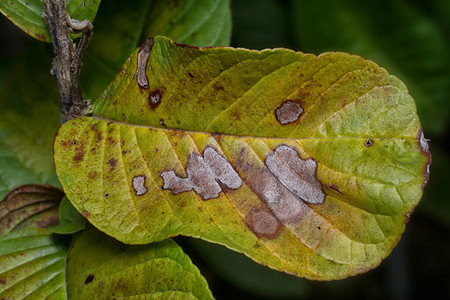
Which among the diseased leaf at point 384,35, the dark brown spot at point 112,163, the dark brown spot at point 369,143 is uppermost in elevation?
the diseased leaf at point 384,35

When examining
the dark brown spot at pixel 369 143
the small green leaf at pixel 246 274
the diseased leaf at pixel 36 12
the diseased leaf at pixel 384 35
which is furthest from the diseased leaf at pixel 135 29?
the small green leaf at pixel 246 274

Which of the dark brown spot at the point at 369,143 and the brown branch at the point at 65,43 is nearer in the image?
the dark brown spot at the point at 369,143

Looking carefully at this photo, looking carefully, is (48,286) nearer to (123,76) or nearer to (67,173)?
(67,173)

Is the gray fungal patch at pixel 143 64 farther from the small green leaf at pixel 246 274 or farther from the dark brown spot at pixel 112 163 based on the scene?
the small green leaf at pixel 246 274

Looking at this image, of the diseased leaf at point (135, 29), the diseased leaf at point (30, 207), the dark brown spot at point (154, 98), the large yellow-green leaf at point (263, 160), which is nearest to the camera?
the large yellow-green leaf at point (263, 160)

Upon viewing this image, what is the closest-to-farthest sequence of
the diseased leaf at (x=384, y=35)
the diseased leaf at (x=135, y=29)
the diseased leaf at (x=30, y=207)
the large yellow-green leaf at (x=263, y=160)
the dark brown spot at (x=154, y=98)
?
1. the large yellow-green leaf at (x=263, y=160)
2. the dark brown spot at (x=154, y=98)
3. the diseased leaf at (x=30, y=207)
4. the diseased leaf at (x=135, y=29)
5. the diseased leaf at (x=384, y=35)

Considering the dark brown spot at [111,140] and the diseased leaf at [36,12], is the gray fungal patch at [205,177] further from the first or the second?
the diseased leaf at [36,12]

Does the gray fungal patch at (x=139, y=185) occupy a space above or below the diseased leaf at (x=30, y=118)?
above

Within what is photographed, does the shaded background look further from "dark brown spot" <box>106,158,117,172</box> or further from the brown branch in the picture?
"dark brown spot" <box>106,158,117,172</box>
